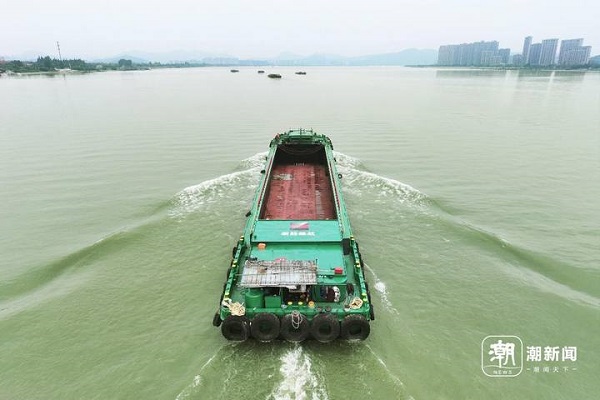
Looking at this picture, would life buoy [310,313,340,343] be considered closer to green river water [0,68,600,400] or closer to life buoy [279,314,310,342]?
life buoy [279,314,310,342]

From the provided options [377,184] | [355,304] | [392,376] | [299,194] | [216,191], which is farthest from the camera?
[377,184]

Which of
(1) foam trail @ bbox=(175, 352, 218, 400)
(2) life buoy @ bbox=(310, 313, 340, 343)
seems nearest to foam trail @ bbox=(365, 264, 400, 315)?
(2) life buoy @ bbox=(310, 313, 340, 343)

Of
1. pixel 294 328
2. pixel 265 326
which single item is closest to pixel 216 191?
pixel 265 326

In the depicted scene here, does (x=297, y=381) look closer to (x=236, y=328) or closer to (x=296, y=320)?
(x=296, y=320)

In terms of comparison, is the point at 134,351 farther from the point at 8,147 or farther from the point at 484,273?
the point at 8,147

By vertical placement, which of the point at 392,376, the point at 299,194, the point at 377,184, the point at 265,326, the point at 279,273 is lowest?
the point at 392,376

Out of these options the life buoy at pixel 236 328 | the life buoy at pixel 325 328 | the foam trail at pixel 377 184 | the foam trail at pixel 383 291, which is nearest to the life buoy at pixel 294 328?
the life buoy at pixel 325 328

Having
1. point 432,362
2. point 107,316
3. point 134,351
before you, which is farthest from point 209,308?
point 432,362
